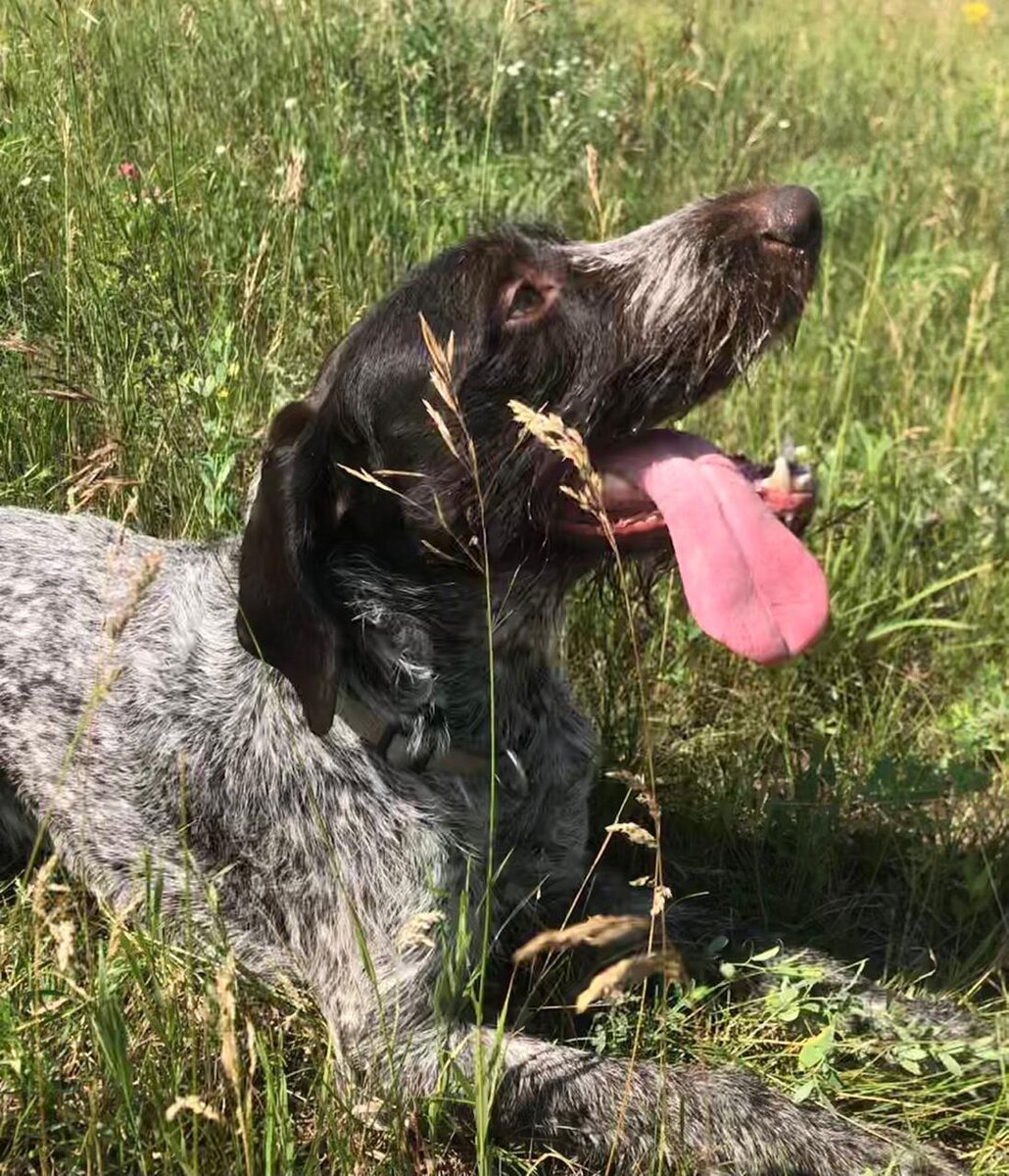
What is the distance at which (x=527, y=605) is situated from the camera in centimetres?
282

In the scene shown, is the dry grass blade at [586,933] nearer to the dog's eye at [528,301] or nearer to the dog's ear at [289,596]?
the dog's ear at [289,596]

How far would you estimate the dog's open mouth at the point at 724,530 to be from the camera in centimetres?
239

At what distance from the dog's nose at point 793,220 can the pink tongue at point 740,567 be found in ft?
1.79

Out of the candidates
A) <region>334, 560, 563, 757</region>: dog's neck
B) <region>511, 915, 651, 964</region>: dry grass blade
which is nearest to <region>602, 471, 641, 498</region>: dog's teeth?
<region>334, 560, 563, 757</region>: dog's neck

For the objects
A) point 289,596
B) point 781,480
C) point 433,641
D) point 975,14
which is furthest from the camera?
point 975,14

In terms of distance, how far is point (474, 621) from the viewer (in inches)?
112

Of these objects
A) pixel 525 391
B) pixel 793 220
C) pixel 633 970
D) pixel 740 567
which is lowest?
pixel 633 970

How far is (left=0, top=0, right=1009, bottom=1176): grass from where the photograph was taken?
2521 millimetres

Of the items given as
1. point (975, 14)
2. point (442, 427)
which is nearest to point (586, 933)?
point (442, 427)

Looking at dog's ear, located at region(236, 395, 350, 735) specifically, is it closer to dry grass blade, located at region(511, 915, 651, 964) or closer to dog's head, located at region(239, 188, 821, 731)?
dog's head, located at region(239, 188, 821, 731)

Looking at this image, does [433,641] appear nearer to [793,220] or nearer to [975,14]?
[793,220]

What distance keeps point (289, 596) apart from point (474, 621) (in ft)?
1.84

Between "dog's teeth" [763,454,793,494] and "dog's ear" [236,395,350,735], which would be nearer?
"dog's ear" [236,395,350,735]

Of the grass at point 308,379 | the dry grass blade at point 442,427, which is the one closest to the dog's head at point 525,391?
the dry grass blade at point 442,427
